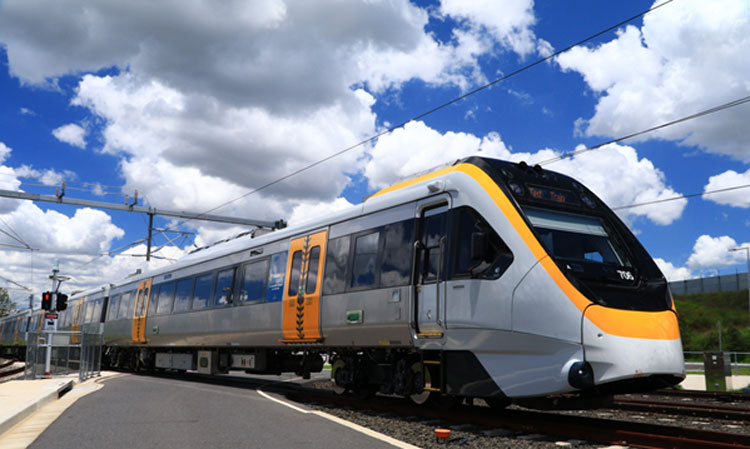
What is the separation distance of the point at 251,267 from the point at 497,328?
8.04m

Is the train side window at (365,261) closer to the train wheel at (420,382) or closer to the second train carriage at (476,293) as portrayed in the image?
the second train carriage at (476,293)

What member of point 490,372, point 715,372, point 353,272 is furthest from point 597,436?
point 715,372

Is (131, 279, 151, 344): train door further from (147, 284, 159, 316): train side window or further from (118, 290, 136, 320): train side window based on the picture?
(118, 290, 136, 320): train side window

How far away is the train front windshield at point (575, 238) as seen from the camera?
27.6ft

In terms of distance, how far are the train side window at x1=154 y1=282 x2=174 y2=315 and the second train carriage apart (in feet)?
23.2

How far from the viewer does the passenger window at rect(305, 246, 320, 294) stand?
39.9 feet

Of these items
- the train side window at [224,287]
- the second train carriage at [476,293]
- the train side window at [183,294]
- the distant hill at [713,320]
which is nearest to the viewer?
the second train carriage at [476,293]

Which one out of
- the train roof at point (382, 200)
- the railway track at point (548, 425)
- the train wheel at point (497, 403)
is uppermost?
the train roof at point (382, 200)

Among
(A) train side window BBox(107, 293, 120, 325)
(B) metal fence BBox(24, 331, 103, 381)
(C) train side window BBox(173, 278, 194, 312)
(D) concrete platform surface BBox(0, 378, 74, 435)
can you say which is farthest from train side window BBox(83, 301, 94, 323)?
(D) concrete platform surface BBox(0, 378, 74, 435)

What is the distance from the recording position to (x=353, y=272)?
1109cm

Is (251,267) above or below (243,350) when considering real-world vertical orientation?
above

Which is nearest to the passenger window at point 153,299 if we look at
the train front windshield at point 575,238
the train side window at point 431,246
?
the train side window at point 431,246

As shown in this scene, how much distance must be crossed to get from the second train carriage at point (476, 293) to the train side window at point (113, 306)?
14.0 meters

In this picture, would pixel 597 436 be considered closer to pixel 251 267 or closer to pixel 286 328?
pixel 286 328
